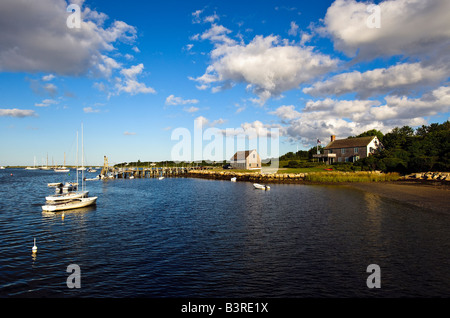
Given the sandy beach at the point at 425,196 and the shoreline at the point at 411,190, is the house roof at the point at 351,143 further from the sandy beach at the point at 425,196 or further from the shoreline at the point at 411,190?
the sandy beach at the point at 425,196

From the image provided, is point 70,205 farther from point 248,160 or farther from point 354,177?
point 248,160

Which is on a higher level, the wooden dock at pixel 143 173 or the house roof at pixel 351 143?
the house roof at pixel 351 143

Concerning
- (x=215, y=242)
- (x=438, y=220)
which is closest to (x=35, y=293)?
(x=215, y=242)

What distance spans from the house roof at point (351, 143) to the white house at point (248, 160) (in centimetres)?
3052

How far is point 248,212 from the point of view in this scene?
33688 mm

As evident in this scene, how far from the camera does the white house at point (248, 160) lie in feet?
372

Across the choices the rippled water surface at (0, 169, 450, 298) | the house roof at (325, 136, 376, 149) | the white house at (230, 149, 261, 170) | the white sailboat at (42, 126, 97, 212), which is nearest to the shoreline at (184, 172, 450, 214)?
the rippled water surface at (0, 169, 450, 298)

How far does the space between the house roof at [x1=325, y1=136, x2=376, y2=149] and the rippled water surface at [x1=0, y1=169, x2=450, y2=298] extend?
57717mm

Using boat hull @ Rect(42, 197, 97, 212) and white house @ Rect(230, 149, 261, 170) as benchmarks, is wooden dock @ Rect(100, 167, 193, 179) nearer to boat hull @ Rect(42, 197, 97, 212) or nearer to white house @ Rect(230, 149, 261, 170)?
white house @ Rect(230, 149, 261, 170)

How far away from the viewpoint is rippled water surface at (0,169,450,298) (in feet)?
44.4

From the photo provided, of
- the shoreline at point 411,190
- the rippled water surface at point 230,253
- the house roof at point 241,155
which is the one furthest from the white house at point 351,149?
the rippled water surface at point 230,253

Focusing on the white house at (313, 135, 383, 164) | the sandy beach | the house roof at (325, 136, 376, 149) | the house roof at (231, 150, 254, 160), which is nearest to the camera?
the sandy beach

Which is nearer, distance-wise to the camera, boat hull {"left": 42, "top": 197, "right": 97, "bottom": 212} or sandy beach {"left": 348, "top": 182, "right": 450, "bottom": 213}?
sandy beach {"left": 348, "top": 182, "right": 450, "bottom": 213}
